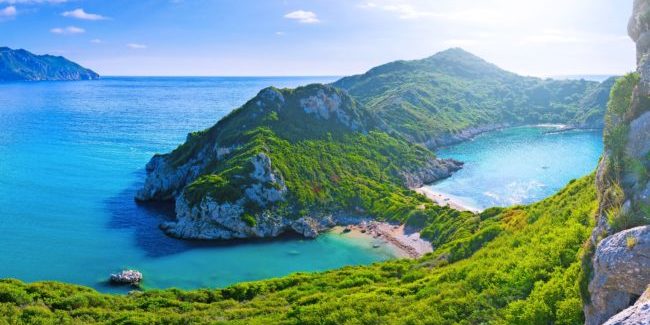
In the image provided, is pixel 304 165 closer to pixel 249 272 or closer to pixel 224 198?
pixel 224 198

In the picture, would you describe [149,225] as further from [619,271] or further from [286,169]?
[619,271]

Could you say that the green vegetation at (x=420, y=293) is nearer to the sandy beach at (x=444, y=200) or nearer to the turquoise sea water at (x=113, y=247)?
the turquoise sea water at (x=113, y=247)

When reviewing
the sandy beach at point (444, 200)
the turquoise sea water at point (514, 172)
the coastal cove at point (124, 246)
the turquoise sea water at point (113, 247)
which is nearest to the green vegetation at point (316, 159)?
the sandy beach at point (444, 200)

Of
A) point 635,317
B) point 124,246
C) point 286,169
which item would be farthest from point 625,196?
point 286,169

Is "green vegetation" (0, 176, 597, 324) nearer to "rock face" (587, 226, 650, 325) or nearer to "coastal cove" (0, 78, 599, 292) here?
"rock face" (587, 226, 650, 325)

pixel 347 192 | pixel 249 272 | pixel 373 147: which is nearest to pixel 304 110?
pixel 373 147

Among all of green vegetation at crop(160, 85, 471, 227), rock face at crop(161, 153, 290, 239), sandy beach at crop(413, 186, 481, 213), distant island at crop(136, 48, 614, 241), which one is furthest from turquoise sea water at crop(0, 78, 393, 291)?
sandy beach at crop(413, 186, 481, 213)
